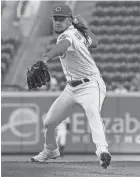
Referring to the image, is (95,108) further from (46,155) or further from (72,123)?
(72,123)

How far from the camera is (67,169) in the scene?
555cm

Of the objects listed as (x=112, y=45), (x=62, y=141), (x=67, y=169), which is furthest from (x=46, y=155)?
(x=112, y=45)

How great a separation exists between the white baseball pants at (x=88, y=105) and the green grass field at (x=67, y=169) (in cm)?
27

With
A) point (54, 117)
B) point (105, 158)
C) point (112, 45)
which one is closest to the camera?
point (105, 158)

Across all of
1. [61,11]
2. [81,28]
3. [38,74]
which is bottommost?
[38,74]

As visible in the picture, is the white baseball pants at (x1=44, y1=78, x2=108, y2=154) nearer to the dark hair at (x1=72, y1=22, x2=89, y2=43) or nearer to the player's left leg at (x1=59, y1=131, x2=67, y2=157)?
the dark hair at (x1=72, y1=22, x2=89, y2=43)

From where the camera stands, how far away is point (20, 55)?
1664 centimetres

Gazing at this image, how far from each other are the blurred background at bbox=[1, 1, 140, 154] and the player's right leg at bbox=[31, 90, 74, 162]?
214 inches

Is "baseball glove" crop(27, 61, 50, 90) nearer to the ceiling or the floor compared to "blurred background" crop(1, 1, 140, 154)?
nearer to the ceiling

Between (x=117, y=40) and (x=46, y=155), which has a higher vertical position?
(x=46, y=155)

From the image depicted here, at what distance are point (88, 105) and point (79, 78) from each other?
30 cm

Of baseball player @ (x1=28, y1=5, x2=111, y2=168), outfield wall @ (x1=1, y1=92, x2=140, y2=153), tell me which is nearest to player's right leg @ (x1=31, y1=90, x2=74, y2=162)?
baseball player @ (x1=28, y1=5, x2=111, y2=168)

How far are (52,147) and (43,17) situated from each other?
12504 mm

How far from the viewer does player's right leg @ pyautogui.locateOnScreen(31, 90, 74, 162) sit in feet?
18.4
